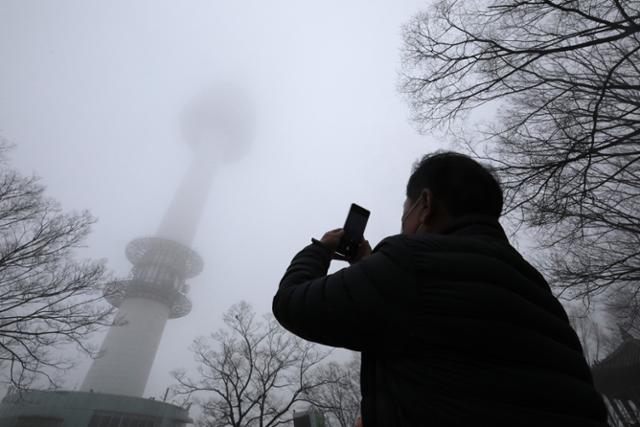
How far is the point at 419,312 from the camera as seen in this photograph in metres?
1.01

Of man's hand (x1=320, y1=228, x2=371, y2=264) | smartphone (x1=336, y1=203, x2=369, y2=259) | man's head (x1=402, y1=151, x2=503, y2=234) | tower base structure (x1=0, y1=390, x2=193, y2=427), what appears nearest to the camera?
man's head (x1=402, y1=151, x2=503, y2=234)

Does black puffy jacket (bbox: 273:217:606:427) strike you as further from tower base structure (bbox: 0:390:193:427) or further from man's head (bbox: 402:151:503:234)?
tower base structure (bbox: 0:390:193:427)

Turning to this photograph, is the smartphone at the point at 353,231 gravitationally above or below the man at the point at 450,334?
Result: above

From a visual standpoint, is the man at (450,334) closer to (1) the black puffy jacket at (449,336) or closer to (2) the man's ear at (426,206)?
(1) the black puffy jacket at (449,336)

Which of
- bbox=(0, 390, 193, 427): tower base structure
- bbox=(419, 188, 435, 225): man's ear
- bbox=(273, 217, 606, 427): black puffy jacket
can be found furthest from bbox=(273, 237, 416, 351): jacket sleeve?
bbox=(0, 390, 193, 427): tower base structure

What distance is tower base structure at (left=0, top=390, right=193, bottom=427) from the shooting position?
2841 centimetres

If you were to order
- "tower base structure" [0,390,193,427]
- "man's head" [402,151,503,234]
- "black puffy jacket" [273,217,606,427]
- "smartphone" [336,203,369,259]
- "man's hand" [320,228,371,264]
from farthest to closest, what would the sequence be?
"tower base structure" [0,390,193,427], "smartphone" [336,203,369,259], "man's hand" [320,228,371,264], "man's head" [402,151,503,234], "black puffy jacket" [273,217,606,427]

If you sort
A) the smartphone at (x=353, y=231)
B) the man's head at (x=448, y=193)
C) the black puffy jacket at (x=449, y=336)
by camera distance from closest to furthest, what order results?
the black puffy jacket at (x=449, y=336)
the man's head at (x=448, y=193)
the smartphone at (x=353, y=231)

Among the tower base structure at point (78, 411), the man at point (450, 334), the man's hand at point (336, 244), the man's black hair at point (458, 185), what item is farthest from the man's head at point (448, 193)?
the tower base structure at point (78, 411)

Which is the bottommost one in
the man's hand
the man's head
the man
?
the man

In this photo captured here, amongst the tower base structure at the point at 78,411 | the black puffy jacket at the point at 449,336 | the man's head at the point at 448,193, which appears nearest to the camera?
the black puffy jacket at the point at 449,336

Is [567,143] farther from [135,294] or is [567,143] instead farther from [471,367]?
[135,294]

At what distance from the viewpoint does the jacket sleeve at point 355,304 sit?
1008 mm

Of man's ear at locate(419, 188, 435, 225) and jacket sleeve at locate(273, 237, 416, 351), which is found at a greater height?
man's ear at locate(419, 188, 435, 225)
